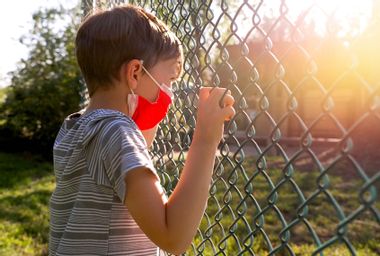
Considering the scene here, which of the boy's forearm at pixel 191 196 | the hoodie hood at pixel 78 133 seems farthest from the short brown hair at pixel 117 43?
the boy's forearm at pixel 191 196

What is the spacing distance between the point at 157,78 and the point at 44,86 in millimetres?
9669

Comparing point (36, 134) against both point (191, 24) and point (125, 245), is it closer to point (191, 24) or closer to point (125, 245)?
point (191, 24)

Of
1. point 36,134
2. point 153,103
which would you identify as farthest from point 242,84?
point 153,103

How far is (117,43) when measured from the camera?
1425 mm

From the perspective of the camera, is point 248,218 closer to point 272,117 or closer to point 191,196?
point 272,117

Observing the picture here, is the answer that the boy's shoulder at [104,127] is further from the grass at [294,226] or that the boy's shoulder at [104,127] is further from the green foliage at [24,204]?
the green foliage at [24,204]

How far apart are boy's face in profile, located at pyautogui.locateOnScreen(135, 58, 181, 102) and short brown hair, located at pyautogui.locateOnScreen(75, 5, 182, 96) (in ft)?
0.06

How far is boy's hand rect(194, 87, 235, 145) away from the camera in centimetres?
136

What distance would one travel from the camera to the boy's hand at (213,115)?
4.45 feet

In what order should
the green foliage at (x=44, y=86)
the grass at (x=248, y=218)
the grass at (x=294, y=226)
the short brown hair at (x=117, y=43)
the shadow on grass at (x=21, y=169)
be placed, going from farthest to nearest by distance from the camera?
the green foliage at (x=44, y=86) < the shadow on grass at (x=21, y=169) < the grass at (x=248, y=218) < the grass at (x=294, y=226) < the short brown hair at (x=117, y=43)

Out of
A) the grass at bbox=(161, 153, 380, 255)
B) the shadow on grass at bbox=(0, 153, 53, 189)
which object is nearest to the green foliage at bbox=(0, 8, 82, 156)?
the shadow on grass at bbox=(0, 153, 53, 189)

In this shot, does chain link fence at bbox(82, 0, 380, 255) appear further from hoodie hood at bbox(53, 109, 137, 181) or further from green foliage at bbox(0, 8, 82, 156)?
green foliage at bbox(0, 8, 82, 156)

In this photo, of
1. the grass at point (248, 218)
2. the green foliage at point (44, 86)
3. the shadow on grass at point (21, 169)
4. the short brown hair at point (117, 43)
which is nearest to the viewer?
the short brown hair at point (117, 43)

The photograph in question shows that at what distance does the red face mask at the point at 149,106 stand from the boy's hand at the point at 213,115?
18cm
